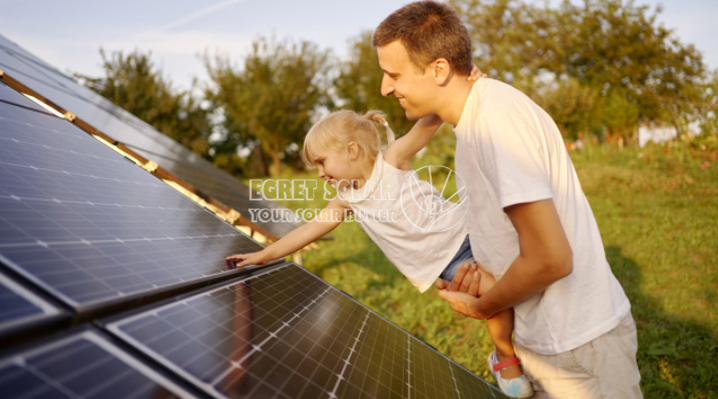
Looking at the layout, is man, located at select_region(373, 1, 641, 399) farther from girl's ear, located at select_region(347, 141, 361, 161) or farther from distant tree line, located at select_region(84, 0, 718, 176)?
distant tree line, located at select_region(84, 0, 718, 176)

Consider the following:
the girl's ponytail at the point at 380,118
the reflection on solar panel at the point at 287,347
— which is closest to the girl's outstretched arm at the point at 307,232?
the reflection on solar panel at the point at 287,347

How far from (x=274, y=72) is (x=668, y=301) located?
27.4 m

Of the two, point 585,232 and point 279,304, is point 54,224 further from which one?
point 585,232

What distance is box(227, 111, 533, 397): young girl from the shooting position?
281 centimetres

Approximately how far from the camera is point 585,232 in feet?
5.99

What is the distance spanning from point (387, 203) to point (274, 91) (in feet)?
85.2

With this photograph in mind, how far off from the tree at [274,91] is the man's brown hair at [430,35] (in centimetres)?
2636

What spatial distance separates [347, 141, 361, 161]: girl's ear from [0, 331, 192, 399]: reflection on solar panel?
7.38ft

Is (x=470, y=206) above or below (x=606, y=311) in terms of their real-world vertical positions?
above

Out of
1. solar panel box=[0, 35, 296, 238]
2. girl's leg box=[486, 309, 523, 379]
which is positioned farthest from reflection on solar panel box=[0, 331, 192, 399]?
solar panel box=[0, 35, 296, 238]

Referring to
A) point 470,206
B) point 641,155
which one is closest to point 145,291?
point 470,206

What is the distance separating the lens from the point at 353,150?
310cm

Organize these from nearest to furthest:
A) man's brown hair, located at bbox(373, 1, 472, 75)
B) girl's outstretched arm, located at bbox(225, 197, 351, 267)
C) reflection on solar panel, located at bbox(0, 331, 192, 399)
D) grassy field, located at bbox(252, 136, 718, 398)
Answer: reflection on solar panel, located at bbox(0, 331, 192, 399), man's brown hair, located at bbox(373, 1, 472, 75), girl's outstretched arm, located at bbox(225, 197, 351, 267), grassy field, located at bbox(252, 136, 718, 398)

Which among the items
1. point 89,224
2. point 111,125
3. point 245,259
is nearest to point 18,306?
point 89,224
